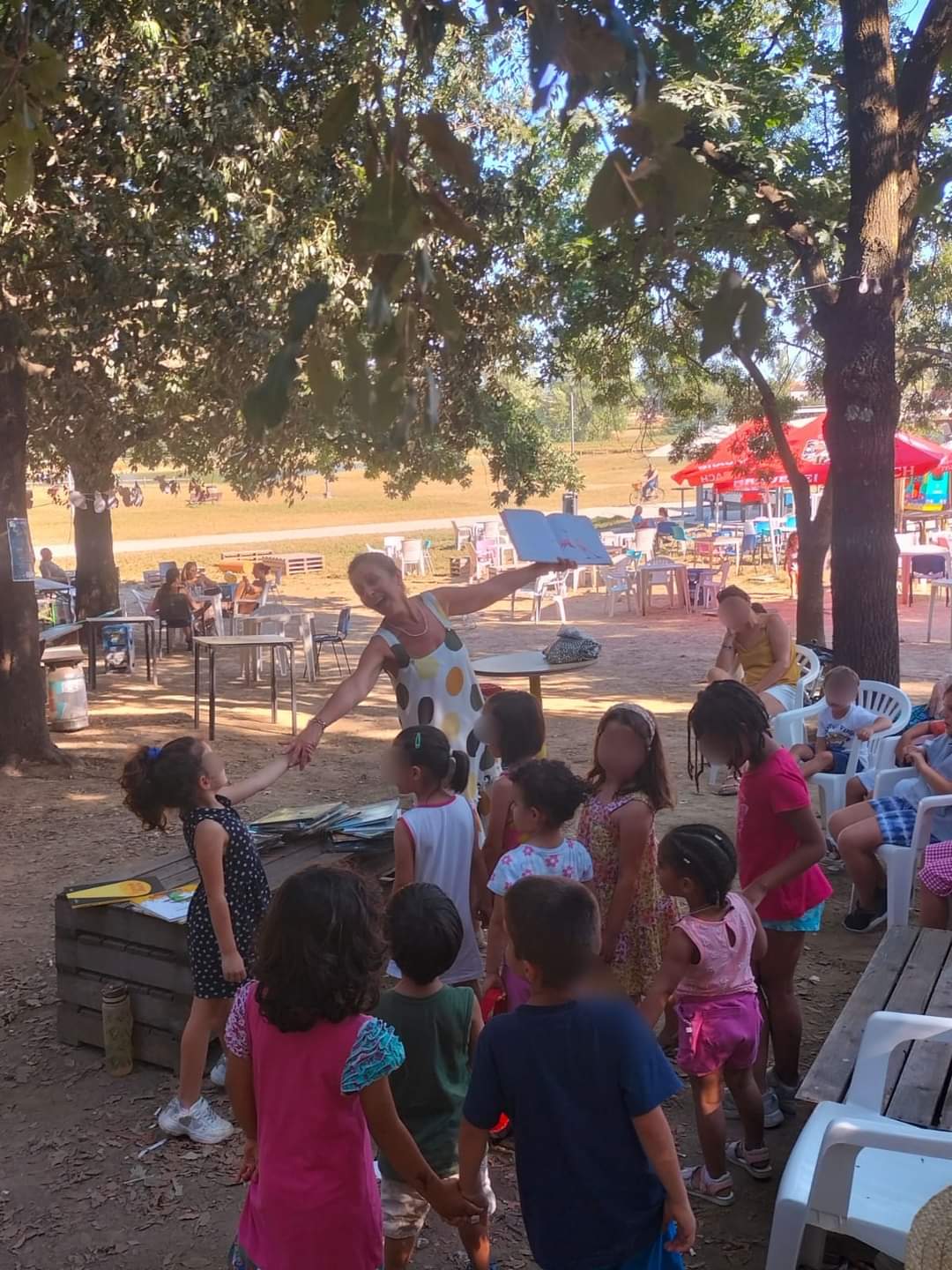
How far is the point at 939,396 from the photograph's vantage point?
49.7 ft

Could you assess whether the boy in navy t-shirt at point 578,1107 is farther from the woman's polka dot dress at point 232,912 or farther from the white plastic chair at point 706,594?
the white plastic chair at point 706,594

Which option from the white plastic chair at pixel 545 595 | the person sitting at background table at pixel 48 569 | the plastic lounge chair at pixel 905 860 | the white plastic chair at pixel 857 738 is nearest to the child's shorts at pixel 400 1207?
the plastic lounge chair at pixel 905 860

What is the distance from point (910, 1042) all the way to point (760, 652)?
4.56 meters

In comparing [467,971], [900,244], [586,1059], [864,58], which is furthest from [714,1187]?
[864,58]

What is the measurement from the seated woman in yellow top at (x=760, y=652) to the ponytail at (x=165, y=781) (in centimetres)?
436

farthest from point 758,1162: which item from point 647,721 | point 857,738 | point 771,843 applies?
A: point 857,738

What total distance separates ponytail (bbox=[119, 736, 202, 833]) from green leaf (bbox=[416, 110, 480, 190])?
2157 mm

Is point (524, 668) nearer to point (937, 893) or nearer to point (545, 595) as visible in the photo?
point (937, 893)

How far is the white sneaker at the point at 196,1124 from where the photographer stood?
3.62m

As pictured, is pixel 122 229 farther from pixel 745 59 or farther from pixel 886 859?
pixel 886 859

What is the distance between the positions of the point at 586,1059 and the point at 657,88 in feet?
5.18

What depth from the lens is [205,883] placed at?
336cm

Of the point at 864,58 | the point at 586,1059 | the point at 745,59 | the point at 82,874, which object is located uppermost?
the point at 745,59

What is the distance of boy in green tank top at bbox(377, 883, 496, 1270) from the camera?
254 centimetres
